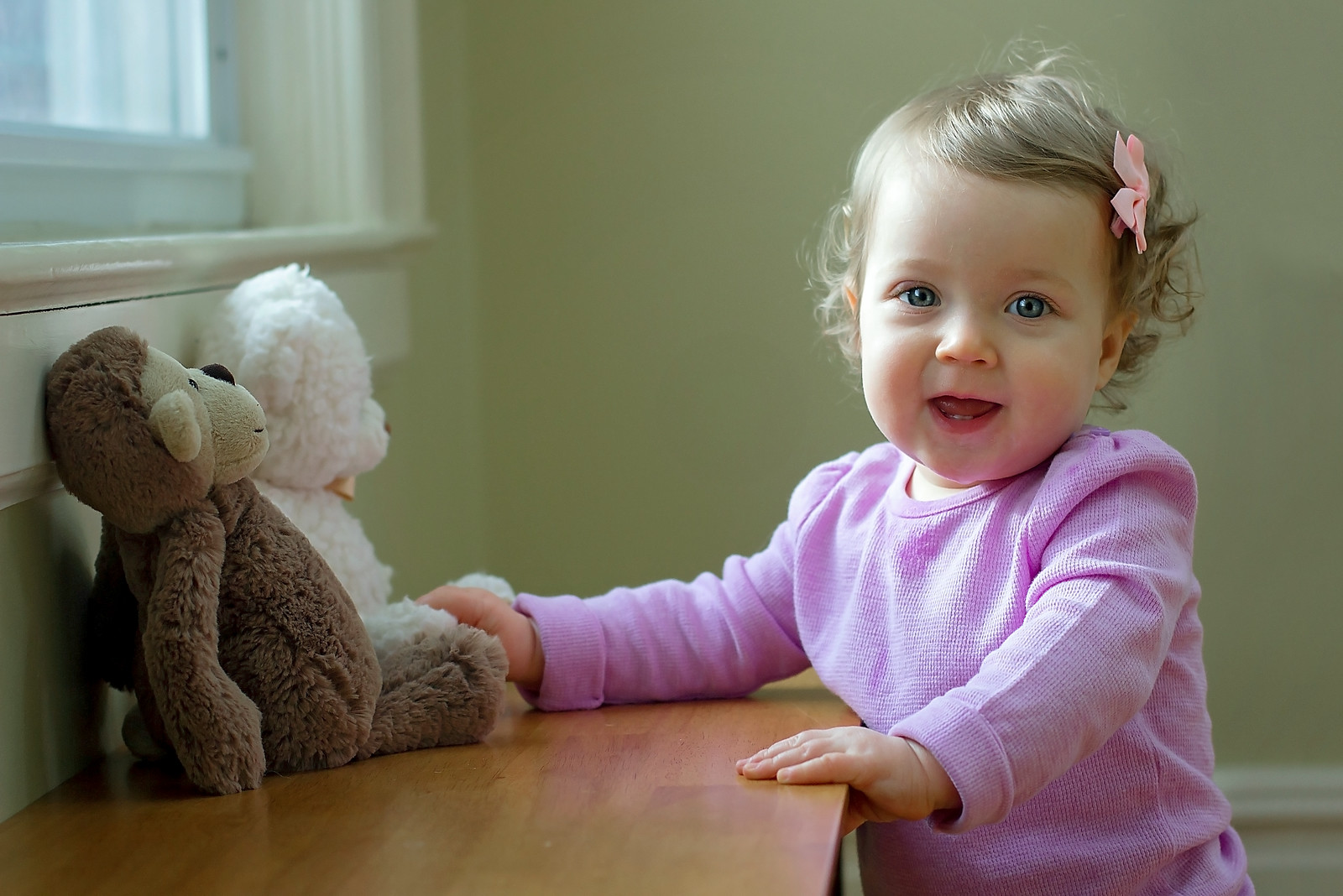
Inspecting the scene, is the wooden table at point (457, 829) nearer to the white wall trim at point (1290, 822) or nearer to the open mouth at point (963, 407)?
the open mouth at point (963, 407)

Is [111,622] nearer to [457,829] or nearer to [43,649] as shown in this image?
[43,649]

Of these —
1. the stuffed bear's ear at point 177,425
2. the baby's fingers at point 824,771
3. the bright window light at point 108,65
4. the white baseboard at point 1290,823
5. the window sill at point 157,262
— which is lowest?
the white baseboard at point 1290,823

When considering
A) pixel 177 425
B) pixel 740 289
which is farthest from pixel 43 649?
pixel 740 289

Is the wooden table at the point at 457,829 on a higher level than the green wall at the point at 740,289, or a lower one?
lower

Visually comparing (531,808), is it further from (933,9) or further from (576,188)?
(933,9)

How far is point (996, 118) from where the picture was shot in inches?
34.4

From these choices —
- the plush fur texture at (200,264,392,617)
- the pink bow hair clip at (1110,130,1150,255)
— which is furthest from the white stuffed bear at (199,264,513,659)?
the pink bow hair clip at (1110,130,1150,255)

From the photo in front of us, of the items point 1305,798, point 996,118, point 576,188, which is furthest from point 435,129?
point 1305,798

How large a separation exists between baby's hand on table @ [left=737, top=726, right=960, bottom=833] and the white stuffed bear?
278 mm

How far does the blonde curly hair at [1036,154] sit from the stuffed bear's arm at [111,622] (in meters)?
0.56

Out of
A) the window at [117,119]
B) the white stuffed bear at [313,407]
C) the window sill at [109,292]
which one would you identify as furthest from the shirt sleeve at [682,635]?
the window at [117,119]

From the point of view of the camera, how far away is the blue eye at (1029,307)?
0.85 m

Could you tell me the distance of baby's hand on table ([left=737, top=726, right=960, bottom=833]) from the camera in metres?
0.70

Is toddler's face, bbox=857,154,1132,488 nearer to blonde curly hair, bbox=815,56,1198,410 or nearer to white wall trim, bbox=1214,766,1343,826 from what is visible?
blonde curly hair, bbox=815,56,1198,410
